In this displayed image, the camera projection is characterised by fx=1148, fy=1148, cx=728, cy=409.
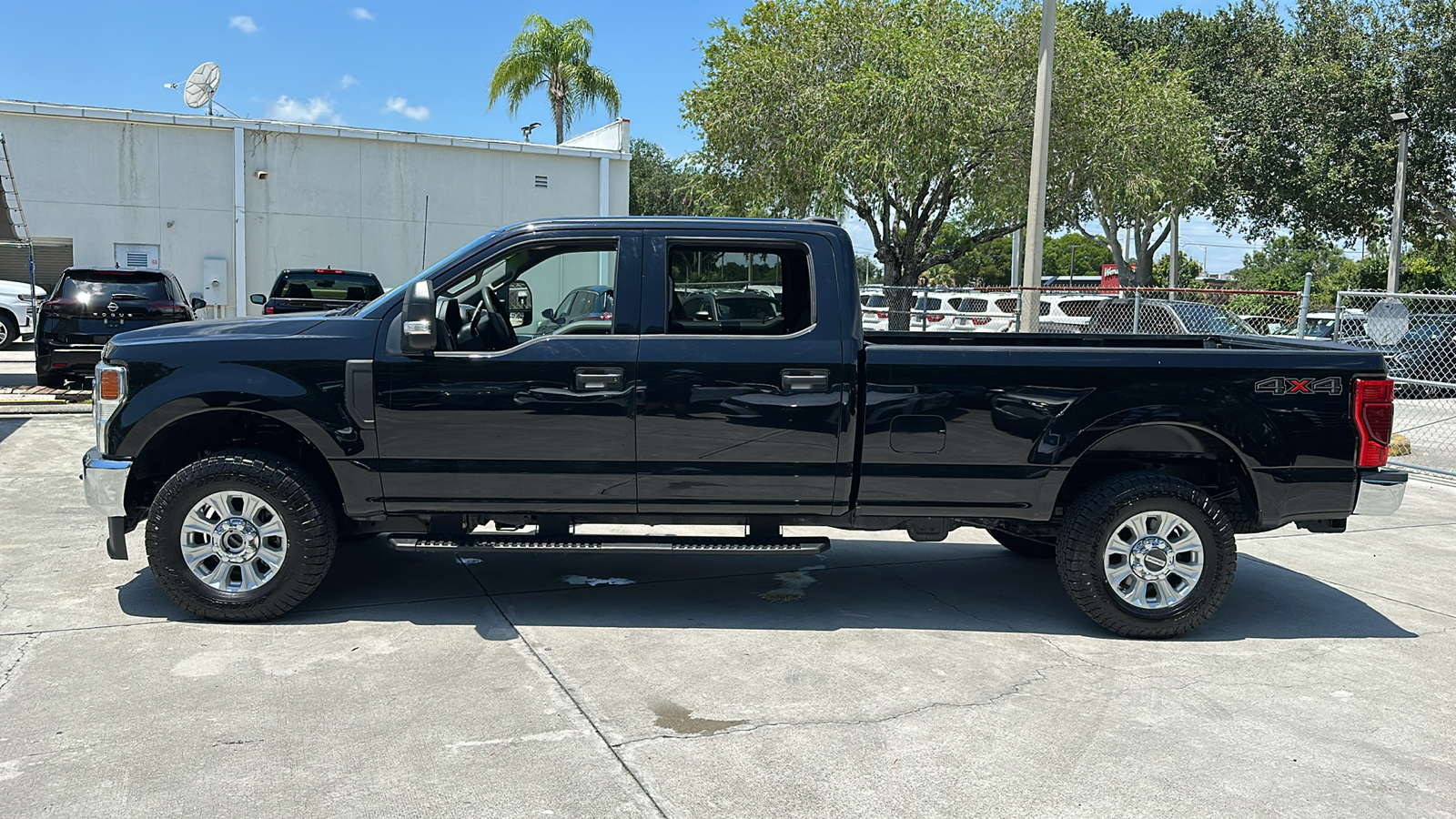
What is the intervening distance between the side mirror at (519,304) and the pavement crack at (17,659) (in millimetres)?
2590

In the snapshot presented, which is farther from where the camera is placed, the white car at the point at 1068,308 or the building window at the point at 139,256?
the building window at the point at 139,256

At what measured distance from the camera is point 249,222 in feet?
79.2

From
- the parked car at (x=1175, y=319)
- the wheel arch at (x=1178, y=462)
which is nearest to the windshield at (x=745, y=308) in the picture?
the wheel arch at (x=1178, y=462)

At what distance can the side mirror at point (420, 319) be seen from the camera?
511 centimetres

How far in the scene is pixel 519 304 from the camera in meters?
5.95

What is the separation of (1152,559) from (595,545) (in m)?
2.64

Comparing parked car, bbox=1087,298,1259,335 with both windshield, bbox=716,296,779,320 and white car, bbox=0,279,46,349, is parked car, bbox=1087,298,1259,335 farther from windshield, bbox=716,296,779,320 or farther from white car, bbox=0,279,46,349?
white car, bbox=0,279,46,349

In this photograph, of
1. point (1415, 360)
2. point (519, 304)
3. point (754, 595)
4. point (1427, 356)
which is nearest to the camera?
point (519, 304)

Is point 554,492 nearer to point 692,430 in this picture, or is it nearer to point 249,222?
point 692,430

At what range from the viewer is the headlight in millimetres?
5277

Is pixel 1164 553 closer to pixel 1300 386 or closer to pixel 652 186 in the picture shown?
pixel 1300 386

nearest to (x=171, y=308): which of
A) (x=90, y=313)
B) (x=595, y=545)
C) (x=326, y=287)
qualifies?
(x=90, y=313)

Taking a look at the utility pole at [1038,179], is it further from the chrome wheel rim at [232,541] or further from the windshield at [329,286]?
the chrome wheel rim at [232,541]

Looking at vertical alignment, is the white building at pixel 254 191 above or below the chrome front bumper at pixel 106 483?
above
